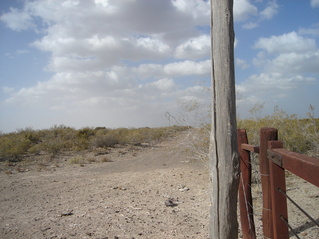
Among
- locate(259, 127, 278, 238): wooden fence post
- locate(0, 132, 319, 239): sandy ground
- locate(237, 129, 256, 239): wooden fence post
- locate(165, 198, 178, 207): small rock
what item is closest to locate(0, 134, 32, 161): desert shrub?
locate(0, 132, 319, 239): sandy ground

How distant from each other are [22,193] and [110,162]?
205 inches

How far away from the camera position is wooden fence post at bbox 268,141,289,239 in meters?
2.03

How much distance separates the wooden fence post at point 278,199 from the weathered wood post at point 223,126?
0.53m

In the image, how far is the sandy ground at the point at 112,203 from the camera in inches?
165

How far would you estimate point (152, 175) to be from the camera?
8.55 metres

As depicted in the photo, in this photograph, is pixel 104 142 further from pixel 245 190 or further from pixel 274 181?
pixel 274 181

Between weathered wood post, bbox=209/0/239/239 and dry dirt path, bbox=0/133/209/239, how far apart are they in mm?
1535

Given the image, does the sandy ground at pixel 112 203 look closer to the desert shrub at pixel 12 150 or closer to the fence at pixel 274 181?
the fence at pixel 274 181

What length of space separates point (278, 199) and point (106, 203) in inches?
171

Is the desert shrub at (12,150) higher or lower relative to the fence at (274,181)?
lower

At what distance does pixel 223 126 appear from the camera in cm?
259

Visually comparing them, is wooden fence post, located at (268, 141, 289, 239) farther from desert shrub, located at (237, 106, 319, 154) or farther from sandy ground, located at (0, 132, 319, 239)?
desert shrub, located at (237, 106, 319, 154)

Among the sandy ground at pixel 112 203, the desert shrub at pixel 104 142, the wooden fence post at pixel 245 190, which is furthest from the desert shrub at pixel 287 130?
the desert shrub at pixel 104 142

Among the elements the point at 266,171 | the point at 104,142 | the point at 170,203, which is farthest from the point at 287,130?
the point at 104,142
